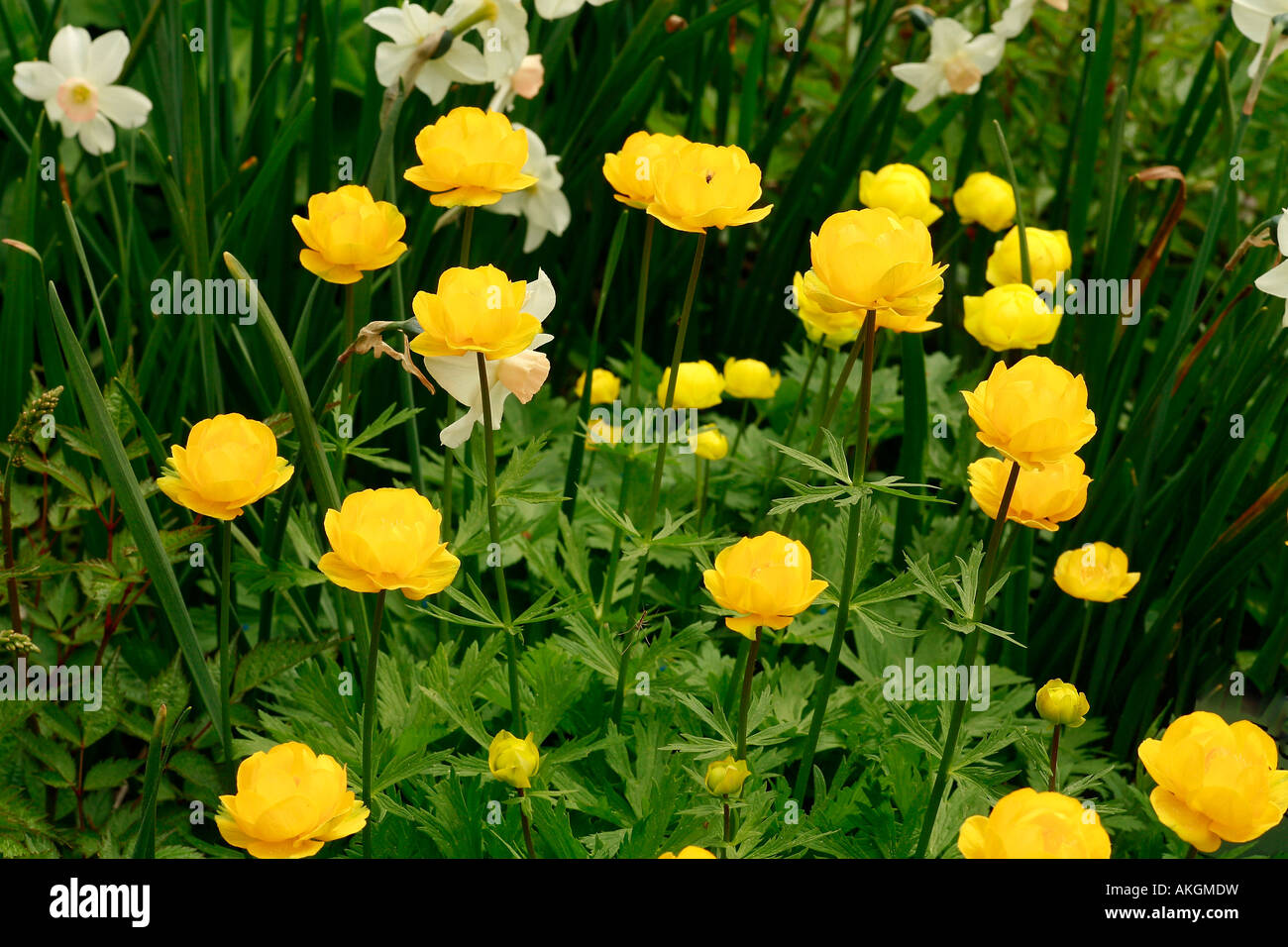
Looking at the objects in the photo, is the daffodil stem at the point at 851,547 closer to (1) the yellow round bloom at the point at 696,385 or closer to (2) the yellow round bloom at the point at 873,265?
(2) the yellow round bloom at the point at 873,265

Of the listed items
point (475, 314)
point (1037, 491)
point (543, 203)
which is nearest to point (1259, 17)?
point (1037, 491)

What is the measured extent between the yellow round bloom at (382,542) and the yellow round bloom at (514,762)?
0.13m

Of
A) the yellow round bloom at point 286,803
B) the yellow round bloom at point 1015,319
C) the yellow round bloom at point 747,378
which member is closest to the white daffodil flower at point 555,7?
the yellow round bloom at point 747,378

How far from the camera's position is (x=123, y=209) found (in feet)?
4.95

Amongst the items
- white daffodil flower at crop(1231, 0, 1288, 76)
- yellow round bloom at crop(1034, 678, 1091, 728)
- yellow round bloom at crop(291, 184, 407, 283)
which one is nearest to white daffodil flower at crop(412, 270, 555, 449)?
yellow round bloom at crop(291, 184, 407, 283)

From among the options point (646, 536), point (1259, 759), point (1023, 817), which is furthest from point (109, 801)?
point (1259, 759)

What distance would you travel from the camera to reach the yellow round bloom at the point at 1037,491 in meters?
0.85

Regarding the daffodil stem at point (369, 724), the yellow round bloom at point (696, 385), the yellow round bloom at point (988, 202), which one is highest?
the yellow round bloom at point (988, 202)

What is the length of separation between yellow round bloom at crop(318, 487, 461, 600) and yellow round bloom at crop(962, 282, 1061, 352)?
691 mm

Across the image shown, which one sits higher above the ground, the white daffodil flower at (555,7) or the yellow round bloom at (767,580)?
the white daffodil flower at (555,7)

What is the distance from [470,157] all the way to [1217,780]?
72cm

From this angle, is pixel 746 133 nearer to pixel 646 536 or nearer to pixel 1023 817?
pixel 646 536

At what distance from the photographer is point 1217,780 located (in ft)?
2.29

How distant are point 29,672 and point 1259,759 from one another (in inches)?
41.1
